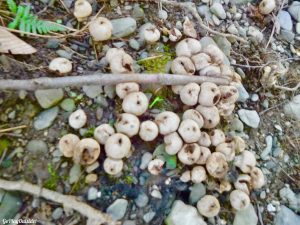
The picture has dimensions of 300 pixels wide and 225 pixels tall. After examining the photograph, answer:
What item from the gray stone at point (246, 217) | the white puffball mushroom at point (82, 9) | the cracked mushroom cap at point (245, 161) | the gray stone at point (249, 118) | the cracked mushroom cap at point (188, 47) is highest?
the white puffball mushroom at point (82, 9)

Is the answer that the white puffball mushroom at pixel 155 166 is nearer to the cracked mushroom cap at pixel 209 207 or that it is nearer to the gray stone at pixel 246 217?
the cracked mushroom cap at pixel 209 207

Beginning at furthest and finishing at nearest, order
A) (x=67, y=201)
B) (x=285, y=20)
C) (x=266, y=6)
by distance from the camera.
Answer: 1. (x=285, y=20)
2. (x=266, y=6)
3. (x=67, y=201)

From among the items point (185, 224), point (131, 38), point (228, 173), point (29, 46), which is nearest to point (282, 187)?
point (228, 173)

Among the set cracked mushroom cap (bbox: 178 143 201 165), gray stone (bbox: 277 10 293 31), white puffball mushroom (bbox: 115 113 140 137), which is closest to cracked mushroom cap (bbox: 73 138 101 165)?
white puffball mushroom (bbox: 115 113 140 137)

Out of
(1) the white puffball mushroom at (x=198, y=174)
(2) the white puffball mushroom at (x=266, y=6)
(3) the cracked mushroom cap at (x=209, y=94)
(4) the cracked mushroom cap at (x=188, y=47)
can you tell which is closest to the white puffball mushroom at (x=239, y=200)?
(1) the white puffball mushroom at (x=198, y=174)

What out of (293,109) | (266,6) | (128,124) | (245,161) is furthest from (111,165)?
(266,6)

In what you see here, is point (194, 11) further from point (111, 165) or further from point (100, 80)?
point (111, 165)
